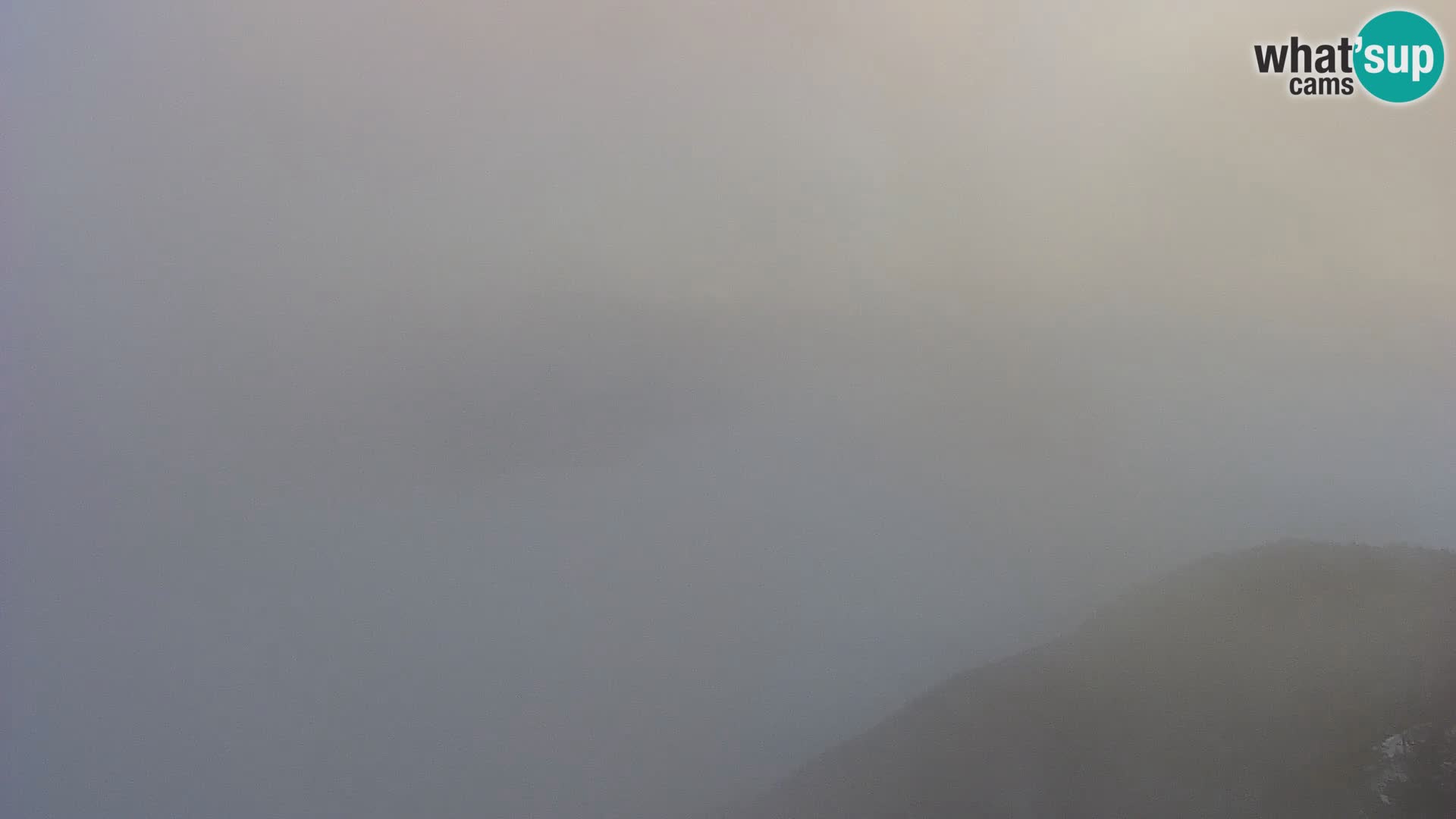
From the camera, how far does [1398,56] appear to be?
1283mm

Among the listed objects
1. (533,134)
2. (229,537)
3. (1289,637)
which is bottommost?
(1289,637)

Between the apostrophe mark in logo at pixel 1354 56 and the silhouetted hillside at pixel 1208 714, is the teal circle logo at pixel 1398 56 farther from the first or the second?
the silhouetted hillside at pixel 1208 714

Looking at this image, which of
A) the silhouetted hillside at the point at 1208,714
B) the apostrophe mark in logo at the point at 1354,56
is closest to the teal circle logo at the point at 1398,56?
the apostrophe mark in logo at the point at 1354,56

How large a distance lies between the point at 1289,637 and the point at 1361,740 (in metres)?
0.17

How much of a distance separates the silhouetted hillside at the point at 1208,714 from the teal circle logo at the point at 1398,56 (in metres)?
0.65

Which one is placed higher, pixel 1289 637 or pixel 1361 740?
pixel 1289 637

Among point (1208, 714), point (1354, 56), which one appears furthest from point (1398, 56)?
point (1208, 714)

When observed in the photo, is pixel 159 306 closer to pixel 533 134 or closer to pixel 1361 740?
pixel 533 134

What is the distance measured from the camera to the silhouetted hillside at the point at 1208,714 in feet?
4.18

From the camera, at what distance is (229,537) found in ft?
4.07

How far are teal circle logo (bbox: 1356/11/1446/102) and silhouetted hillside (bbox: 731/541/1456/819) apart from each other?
2.12 feet

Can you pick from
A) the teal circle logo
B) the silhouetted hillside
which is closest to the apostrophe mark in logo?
the teal circle logo

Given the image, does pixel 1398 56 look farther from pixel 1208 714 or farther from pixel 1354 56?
pixel 1208 714

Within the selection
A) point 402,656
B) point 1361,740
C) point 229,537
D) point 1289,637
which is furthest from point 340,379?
point 1361,740
